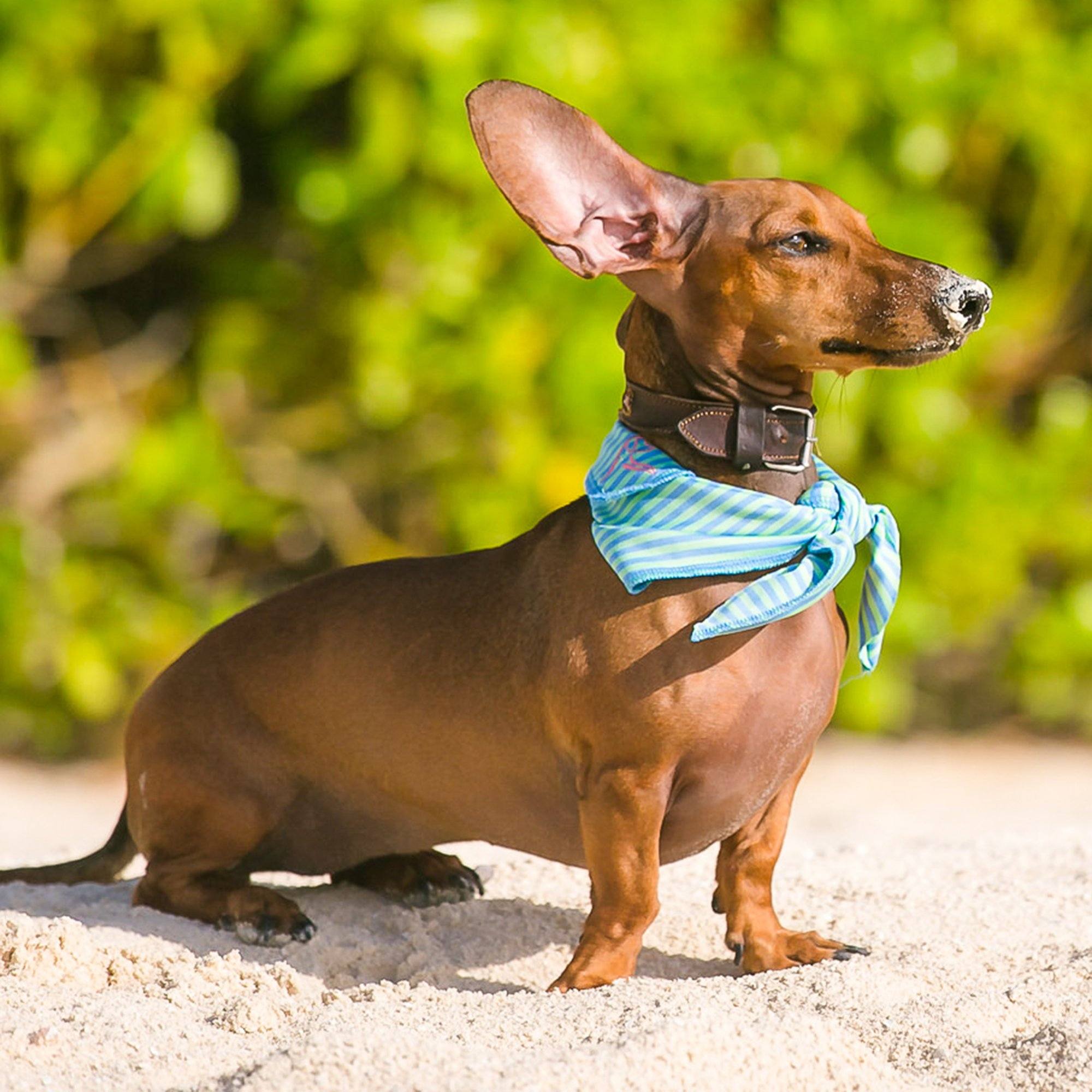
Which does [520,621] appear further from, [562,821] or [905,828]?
[905,828]

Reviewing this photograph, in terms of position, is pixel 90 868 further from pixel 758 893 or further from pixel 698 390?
pixel 698 390

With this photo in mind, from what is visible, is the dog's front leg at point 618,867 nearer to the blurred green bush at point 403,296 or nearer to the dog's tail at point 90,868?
the dog's tail at point 90,868

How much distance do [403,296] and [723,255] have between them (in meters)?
3.33

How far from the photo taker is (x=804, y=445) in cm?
311

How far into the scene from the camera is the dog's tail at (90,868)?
3896 millimetres

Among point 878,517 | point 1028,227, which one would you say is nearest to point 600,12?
point 1028,227

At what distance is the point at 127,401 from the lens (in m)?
6.62

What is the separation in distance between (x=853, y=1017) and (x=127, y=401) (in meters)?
4.64

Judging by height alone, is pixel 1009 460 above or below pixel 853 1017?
above

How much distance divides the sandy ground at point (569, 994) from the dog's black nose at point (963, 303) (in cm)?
116

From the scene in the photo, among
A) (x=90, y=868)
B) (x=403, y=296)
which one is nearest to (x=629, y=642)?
(x=90, y=868)

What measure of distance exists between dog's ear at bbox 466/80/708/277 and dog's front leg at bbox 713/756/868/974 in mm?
1053

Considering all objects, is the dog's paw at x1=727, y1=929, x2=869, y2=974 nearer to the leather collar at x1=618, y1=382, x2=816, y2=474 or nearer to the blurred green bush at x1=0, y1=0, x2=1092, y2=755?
the leather collar at x1=618, y1=382, x2=816, y2=474

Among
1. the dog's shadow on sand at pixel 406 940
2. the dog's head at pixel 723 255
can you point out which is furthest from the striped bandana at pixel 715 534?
the dog's shadow on sand at pixel 406 940
